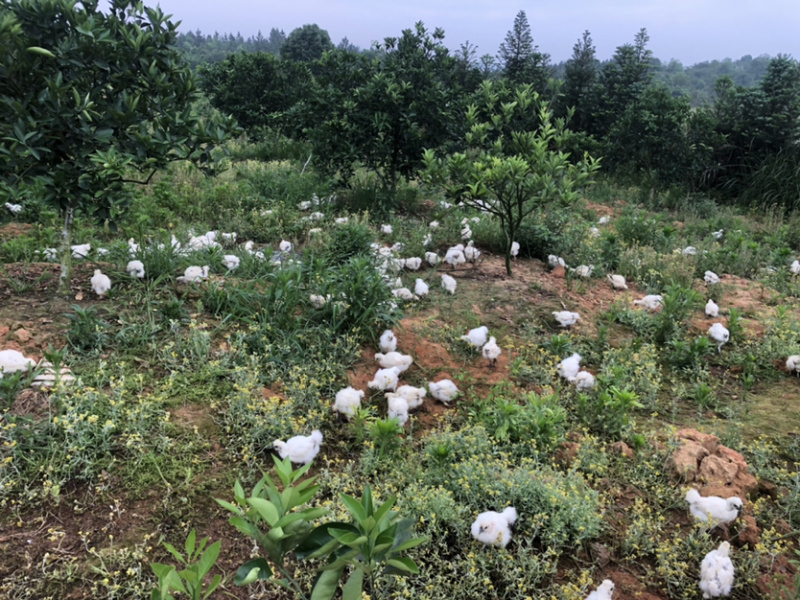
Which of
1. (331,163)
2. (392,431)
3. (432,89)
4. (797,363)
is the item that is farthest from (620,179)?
(392,431)

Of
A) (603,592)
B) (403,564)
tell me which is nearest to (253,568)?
(403,564)

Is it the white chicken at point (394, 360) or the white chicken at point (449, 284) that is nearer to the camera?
the white chicken at point (394, 360)

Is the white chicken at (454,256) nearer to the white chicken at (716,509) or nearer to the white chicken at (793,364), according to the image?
the white chicken at (793,364)

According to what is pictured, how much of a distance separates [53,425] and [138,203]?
405 centimetres

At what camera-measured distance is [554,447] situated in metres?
2.76

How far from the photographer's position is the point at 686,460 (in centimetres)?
269

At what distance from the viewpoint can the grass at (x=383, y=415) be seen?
216 centimetres

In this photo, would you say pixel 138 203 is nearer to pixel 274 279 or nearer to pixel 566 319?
pixel 274 279

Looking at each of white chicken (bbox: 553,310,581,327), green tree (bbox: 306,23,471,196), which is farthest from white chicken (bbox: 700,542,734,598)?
green tree (bbox: 306,23,471,196)

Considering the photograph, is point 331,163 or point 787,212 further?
point 787,212

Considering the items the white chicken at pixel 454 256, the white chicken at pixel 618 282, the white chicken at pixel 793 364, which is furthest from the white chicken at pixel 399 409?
the white chicken at pixel 618 282

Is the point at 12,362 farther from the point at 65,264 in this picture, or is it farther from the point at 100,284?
the point at 65,264

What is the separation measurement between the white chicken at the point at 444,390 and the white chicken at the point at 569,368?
75cm

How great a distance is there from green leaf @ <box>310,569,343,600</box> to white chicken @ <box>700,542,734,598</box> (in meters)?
1.60
